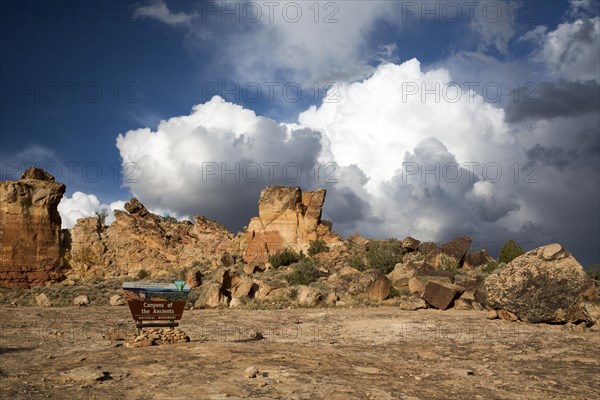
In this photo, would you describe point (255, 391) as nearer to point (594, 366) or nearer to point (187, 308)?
point (594, 366)

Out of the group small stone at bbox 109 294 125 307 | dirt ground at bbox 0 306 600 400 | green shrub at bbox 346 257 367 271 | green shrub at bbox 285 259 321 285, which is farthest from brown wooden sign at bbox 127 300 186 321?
green shrub at bbox 346 257 367 271

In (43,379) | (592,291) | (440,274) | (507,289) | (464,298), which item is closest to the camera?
(43,379)

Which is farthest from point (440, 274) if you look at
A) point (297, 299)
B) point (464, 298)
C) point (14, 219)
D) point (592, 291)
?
point (14, 219)

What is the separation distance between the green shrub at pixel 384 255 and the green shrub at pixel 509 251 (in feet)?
25.0

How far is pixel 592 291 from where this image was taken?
52.4ft

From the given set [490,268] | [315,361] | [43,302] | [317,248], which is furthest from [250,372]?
[317,248]

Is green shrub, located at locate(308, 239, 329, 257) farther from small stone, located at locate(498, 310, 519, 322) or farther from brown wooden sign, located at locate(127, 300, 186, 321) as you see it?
brown wooden sign, located at locate(127, 300, 186, 321)

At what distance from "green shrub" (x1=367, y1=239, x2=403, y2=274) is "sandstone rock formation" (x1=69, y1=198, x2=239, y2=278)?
12369mm

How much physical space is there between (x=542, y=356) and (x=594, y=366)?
3.97 ft

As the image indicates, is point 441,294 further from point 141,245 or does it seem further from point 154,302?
point 141,245

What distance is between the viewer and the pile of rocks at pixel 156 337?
39.5 ft

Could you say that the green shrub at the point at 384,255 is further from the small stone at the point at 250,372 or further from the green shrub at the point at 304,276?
the small stone at the point at 250,372

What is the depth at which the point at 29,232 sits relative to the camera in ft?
113

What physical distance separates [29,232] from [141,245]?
827 cm
